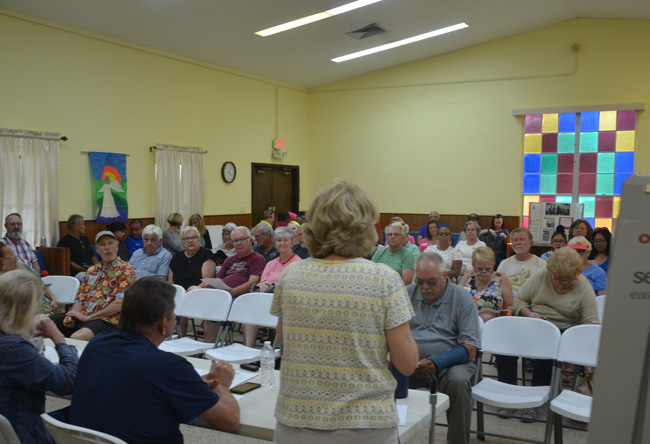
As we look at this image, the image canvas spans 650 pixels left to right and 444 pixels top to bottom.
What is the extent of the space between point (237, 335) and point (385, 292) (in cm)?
473

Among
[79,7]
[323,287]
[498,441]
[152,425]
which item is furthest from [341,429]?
[79,7]

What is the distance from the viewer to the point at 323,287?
1.70 meters

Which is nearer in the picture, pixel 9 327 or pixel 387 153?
pixel 9 327

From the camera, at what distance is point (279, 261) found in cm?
542

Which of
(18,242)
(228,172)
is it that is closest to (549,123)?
(228,172)

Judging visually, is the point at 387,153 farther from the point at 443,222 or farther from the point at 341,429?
the point at 341,429

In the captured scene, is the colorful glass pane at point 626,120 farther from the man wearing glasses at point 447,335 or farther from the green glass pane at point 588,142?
the man wearing glasses at point 447,335

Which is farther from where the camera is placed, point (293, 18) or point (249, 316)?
point (293, 18)

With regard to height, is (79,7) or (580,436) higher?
(79,7)

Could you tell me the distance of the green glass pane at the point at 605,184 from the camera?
34.0ft

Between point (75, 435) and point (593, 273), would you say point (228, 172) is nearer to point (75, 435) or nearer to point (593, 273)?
point (593, 273)

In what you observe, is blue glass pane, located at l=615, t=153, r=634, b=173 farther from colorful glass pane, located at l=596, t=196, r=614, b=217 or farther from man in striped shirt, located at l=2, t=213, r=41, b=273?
man in striped shirt, located at l=2, t=213, r=41, b=273

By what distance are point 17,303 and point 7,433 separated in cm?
50

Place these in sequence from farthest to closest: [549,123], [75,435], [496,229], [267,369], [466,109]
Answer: [466,109] → [549,123] → [496,229] → [267,369] → [75,435]
